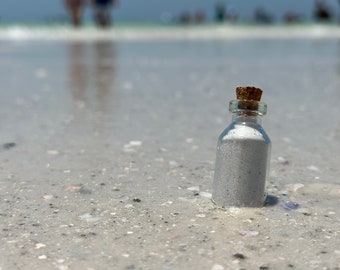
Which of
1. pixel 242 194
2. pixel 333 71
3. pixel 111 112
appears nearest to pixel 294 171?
pixel 242 194

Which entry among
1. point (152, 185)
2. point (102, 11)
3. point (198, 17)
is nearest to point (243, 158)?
point (152, 185)

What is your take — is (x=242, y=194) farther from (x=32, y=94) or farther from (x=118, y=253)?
(x=32, y=94)

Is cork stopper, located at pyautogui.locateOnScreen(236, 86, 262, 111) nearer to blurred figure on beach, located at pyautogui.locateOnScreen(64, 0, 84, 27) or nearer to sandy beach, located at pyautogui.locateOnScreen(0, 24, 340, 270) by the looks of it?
sandy beach, located at pyautogui.locateOnScreen(0, 24, 340, 270)

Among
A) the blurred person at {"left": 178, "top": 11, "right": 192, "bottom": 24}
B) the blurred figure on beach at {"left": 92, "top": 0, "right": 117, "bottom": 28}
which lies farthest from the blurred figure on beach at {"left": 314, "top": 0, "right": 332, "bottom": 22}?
the blurred figure on beach at {"left": 92, "top": 0, "right": 117, "bottom": 28}

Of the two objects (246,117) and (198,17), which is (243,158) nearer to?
(246,117)

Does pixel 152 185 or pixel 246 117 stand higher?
pixel 246 117

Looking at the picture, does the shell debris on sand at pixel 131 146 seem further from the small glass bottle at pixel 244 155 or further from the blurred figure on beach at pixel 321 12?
the blurred figure on beach at pixel 321 12
